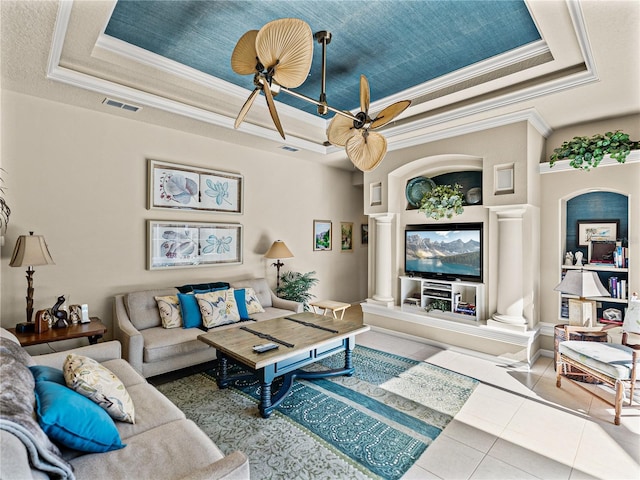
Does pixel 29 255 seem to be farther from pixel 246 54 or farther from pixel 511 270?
pixel 511 270

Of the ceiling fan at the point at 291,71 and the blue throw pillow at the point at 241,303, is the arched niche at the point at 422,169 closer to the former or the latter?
the ceiling fan at the point at 291,71

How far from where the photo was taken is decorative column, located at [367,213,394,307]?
511 cm

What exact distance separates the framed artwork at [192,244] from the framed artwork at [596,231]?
440 centimetres

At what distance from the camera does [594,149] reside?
3645 mm

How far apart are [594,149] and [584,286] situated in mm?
1565

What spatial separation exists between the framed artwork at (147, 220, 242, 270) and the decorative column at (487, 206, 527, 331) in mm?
3451

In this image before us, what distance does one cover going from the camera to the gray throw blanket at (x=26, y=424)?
1.13 m

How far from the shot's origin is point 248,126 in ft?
13.8

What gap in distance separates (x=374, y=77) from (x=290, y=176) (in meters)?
2.33

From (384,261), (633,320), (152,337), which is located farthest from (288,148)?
(633,320)

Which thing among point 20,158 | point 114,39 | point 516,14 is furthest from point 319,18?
point 20,158

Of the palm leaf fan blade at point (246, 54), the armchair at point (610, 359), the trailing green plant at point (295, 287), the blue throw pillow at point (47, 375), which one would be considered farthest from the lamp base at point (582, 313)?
the blue throw pillow at point (47, 375)

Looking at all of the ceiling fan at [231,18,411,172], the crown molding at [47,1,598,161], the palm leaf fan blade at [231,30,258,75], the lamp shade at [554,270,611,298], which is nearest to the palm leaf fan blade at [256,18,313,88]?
the ceiling fan at [231,18,411,172]

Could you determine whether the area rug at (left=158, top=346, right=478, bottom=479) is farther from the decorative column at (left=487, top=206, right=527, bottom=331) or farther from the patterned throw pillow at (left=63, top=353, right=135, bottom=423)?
the decorative column at (left=487, top=206, right=527, bottom=331)
